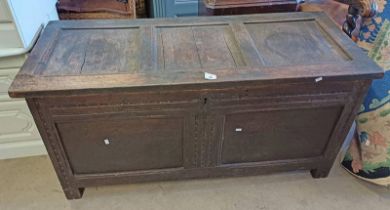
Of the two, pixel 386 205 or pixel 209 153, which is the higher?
pixel 209 153

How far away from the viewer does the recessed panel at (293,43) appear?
1.18m

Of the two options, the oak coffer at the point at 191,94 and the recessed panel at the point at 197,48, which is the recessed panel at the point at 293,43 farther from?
the recessed panel at the point at 197,48

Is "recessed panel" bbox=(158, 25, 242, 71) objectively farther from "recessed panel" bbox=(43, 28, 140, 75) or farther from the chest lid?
"recessed panel" bbox=(43, 28, 140, 75)

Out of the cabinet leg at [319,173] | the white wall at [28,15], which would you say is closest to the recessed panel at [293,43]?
the cabinet leg at [319,173]

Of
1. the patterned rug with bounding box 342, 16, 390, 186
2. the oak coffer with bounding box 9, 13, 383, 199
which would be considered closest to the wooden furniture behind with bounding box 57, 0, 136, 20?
the oak coffer with bounding box 9, 13, 383, 199

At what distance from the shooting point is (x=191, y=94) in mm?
1087

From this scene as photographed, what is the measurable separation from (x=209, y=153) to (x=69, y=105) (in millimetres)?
597

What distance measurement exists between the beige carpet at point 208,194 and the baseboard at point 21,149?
8 cm

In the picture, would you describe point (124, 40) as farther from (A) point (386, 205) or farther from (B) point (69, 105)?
(A) point (386, 205)

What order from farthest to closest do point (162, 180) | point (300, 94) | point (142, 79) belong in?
1. point (162, 180)
2. point (300, 94)
3. point (142, 79)

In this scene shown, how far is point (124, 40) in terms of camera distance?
1.29 m

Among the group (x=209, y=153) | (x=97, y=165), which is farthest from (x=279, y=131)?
(x=97, y=165)

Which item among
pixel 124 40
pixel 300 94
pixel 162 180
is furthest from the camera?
pixel 162 180

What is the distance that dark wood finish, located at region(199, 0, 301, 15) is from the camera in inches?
66.6
